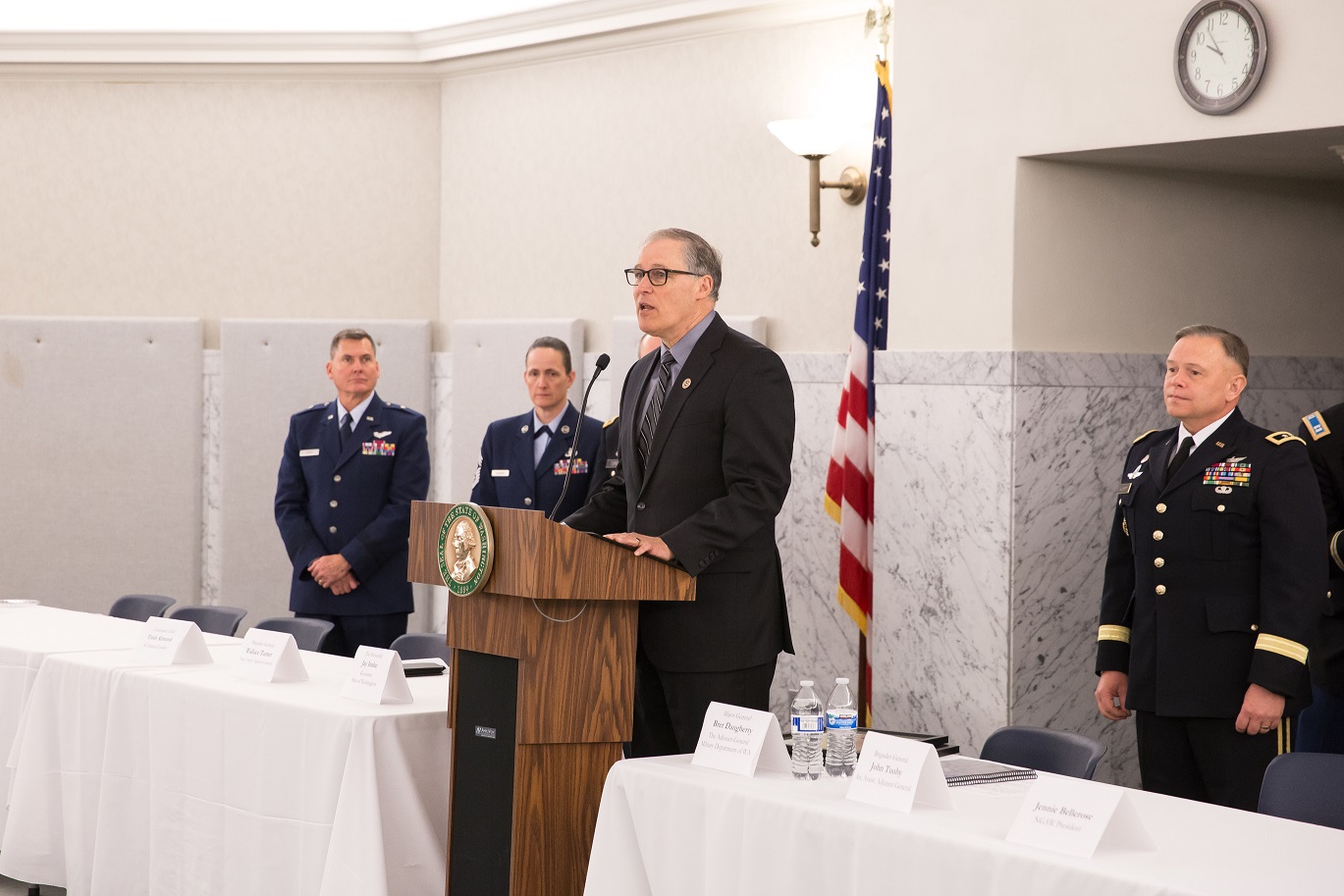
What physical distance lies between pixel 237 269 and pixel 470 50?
5.80 feet

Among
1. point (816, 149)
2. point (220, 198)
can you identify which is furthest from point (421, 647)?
point (220, 198)

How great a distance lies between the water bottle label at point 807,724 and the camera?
117 inches

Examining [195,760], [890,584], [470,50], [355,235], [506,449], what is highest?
[470,50]

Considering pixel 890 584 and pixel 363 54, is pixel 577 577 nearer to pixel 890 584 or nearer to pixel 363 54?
pixel 890 584

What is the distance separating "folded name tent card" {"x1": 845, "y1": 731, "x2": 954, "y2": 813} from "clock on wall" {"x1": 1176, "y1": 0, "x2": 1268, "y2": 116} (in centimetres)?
249

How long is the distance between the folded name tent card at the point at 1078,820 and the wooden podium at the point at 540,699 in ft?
3.37

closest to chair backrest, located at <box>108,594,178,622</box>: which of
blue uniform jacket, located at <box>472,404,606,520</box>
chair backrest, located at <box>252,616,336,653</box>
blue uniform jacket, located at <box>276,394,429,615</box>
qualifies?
blue uniform jacket, located at <box>276,394,429,615</box>

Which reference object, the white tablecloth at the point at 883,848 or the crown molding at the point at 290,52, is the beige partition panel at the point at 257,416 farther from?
the white tablecloth at the point at 883,848

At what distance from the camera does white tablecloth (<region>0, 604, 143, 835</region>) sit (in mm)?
4430

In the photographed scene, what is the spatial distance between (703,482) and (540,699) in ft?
2.12

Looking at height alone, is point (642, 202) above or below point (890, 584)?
above

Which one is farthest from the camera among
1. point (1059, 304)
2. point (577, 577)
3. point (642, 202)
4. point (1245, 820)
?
point (642, 202)

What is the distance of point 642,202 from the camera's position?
7348 millimetres

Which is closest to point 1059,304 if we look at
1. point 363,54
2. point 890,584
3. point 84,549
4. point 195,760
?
point 890,584
